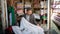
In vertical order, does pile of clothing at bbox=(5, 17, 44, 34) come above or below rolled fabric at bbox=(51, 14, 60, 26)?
below

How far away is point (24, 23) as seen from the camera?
8.23 ft

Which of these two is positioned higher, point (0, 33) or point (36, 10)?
point (36, 10)

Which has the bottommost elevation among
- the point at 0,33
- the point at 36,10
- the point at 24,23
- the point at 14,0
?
the point at 0,33

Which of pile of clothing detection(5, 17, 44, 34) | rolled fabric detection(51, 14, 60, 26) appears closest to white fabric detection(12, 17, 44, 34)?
pile of clothing detection(5, 17, 44, 34)

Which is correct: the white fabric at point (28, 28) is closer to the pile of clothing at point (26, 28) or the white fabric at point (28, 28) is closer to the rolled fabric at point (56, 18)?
the pile of clothing at point (26, 28)

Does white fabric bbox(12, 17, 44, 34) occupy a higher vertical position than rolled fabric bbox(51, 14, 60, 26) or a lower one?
lower

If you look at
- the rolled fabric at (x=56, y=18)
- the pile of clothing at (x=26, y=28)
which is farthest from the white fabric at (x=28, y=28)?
the rolled fabric at (x=56, y=18)

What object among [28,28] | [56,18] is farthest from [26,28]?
[56,18]

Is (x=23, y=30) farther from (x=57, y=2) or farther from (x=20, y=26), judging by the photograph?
(x=57, y=2)

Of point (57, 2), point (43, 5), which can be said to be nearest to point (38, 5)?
point (43, 5)

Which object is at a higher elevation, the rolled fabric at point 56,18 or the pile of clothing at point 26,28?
the rolled fabric at point 56,18

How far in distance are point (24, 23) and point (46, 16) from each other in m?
0.39

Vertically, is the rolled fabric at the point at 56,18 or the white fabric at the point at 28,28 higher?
the rolled fabric at the point at 56,18

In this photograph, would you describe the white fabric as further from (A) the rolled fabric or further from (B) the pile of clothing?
(A) the rolled fabric
